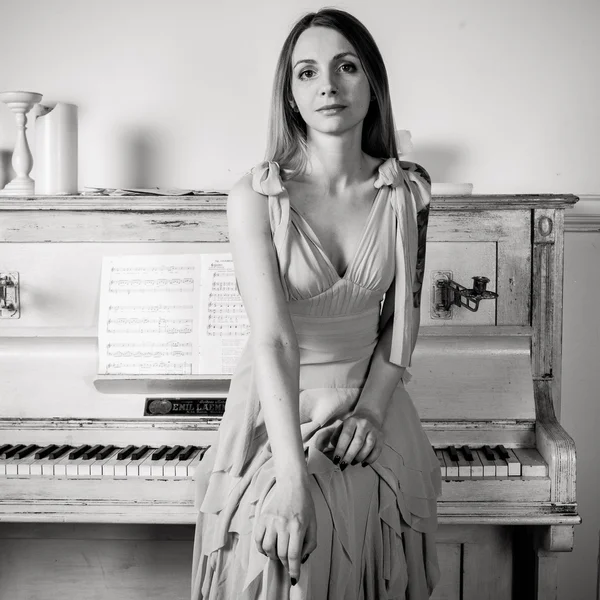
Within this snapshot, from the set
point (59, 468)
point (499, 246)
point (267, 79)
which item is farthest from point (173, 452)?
point (267, 79)

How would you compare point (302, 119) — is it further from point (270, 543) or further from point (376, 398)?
point (270, 543)

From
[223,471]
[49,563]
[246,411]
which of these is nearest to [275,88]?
[246,411]

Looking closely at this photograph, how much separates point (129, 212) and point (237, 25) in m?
0.95

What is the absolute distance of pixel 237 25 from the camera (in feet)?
10.0

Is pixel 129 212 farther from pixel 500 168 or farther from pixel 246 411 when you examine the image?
pixel 500 168

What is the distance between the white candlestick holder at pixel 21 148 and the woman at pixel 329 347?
1359 mm

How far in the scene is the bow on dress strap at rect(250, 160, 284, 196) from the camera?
5.15 ft

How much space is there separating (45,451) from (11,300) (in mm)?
496

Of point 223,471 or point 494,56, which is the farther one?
point 494,56

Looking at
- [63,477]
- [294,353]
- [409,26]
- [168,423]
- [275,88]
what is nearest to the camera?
[294,353]

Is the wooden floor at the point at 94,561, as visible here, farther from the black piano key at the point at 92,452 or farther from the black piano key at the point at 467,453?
the black piano key at the point at 467,453

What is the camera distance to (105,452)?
2.34m

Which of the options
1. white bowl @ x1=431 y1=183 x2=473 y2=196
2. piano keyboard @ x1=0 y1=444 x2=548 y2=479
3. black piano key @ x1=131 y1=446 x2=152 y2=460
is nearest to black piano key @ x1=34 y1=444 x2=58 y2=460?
piano keyboard @ x1=0 y1=444 x2=548 y2=479

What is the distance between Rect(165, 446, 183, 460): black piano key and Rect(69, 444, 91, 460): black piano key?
231mm
